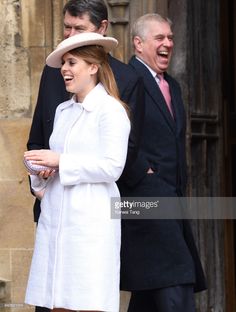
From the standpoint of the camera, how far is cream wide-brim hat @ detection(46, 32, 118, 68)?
23.0ft

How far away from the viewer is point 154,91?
7.92 metres

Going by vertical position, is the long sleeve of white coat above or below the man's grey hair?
below

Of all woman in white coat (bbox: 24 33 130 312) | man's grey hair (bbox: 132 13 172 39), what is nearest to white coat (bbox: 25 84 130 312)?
woman in white coat (bbox: 24 33 130 312)

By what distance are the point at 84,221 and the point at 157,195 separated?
1.01m

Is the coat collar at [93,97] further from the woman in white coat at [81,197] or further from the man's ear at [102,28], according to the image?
the man's ear at [102,28]

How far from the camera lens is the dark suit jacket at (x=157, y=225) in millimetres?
7656

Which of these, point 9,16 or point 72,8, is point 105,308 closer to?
point 72,8

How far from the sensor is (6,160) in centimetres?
892

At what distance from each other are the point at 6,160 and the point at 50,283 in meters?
2.19

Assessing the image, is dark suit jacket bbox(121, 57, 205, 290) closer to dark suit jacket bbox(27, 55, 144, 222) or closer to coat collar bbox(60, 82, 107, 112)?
dark suit jacket bbox(27, 55, 144, 222)

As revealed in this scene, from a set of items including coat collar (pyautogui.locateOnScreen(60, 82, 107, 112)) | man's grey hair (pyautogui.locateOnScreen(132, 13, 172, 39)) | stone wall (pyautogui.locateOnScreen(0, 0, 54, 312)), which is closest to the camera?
coat collar (pyautogui.locateOnScreen(60, 82, 107, 112))

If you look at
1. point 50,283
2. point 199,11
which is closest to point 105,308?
point 50,283

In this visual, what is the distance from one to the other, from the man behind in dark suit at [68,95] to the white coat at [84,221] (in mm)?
532

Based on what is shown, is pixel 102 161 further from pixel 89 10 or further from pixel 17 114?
pixel 17 114
